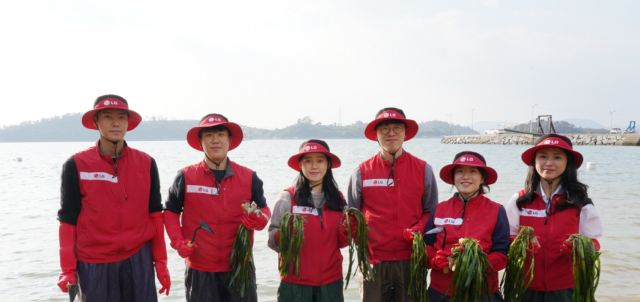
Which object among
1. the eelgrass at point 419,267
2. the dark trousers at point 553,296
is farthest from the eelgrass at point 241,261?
the dark trousers at point 553,296

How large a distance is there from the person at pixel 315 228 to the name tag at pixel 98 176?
1.45 m

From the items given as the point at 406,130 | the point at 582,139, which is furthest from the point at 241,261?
the point at 582,139

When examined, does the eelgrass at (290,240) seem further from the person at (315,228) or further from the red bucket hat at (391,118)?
the red bucket hat at (391,118)

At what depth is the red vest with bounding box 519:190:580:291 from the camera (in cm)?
332

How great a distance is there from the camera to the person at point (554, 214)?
3.33m

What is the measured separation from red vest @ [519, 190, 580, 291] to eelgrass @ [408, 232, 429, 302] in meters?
0.89

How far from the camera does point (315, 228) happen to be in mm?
3674

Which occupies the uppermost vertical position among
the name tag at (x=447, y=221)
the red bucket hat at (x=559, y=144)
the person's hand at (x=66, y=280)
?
the red bucket hat at (x=559, y=144)

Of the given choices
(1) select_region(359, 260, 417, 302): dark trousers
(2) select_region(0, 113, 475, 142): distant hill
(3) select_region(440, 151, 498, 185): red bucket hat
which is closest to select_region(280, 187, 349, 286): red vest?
(1) select_region(359, 260, 417, 302): dark trousers

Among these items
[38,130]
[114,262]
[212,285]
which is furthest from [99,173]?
[38,130]

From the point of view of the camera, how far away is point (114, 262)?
3.38 meters

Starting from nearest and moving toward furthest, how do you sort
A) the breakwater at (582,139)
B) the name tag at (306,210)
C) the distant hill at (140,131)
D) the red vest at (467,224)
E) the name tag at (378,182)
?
the red vest at (467,224)
the name tag at (306,210)
the name tag at (378,182)
the breakwater at (582,139)
the distant hill at (140,131)

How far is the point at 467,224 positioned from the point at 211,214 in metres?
2.29

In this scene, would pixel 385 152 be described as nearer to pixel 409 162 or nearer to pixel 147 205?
pixel 409 162
